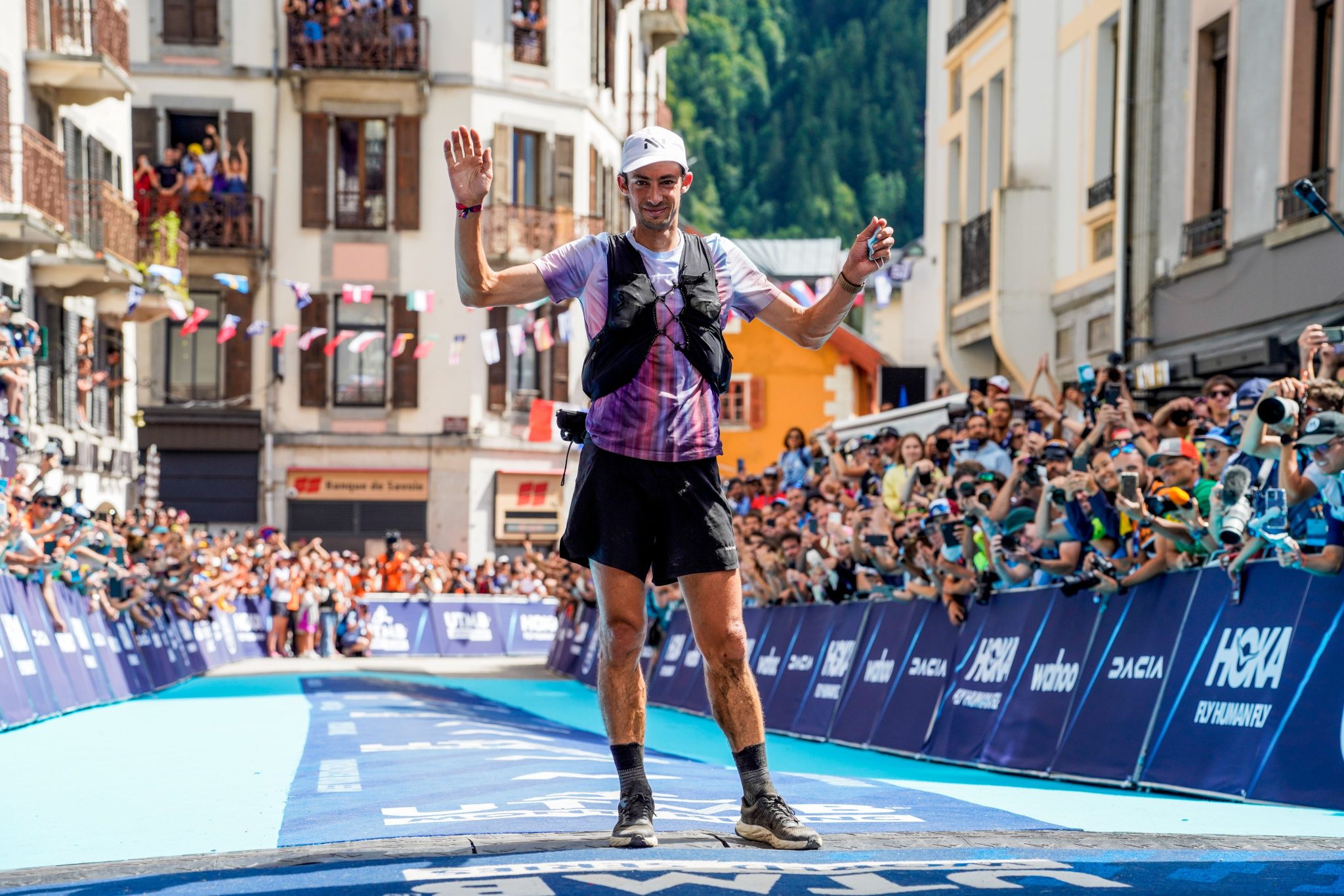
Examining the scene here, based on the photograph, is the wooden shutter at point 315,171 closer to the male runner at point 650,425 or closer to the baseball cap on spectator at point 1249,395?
the baseball cap on spectator at point 1249,395

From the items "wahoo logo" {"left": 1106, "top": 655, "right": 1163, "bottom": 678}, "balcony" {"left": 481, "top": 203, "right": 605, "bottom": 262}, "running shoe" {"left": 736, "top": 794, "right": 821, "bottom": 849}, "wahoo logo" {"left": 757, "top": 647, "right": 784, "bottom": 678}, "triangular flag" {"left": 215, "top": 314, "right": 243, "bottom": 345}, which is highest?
"balcony" {"left": 481, "top": 203, "right": 605, "bottom": 262}

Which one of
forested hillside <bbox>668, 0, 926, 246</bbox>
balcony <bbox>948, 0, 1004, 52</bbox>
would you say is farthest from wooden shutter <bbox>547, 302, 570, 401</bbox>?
forested hillside <bbox>668, 0, 926, 246</bbox>

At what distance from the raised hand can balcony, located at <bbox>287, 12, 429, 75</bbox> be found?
3652 centimetres

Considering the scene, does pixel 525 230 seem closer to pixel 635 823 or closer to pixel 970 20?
pixel 970 20

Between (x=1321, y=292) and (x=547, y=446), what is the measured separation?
2604 centimetres

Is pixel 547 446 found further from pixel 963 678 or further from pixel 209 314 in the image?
pixel 963 678

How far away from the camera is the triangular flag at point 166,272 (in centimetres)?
2970

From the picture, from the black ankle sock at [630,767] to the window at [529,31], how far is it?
37.8 meters

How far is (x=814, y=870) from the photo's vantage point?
5.14 metres

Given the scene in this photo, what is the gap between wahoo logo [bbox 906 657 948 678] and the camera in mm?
13586

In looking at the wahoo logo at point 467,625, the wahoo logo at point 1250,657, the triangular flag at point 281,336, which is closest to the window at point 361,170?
the triangular flag at point 281,336

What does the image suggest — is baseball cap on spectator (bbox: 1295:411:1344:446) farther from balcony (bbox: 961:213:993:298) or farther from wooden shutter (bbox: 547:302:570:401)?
wooden shutter (bbox: 547:302:570:401)

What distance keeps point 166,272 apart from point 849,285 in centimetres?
2566

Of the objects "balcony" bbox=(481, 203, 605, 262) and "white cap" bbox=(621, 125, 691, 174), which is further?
"balcony" bbox=(481, 203, 605, 262)
